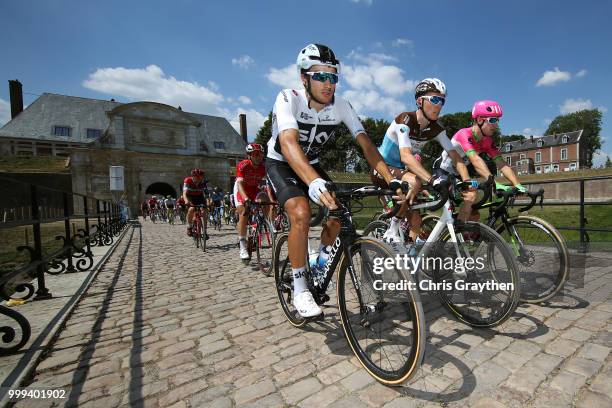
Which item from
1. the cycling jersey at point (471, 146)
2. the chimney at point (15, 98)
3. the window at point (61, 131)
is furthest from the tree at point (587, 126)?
the chimney at point (15, 98)

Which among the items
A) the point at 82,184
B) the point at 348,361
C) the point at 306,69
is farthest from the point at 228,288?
the point at 82,184

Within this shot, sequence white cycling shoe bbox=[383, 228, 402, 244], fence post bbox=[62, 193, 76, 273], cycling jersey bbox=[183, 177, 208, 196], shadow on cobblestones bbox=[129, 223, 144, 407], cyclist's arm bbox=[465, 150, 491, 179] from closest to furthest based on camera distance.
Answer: shadow on cobblestones bbox=[129, 223, 144, 407]
white cycling shoe bbox=[383, 228, 402, 244]
cyclist's arm bbox=[465, 150, 491, 179]
fence post bbox=[62, 193, 76, 273]
cycling jersey bbox=[183, 177, 208, 196]

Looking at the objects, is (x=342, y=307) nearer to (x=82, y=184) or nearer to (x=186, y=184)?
(x=186, y=184)

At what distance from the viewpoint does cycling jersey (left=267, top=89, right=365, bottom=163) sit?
268cm

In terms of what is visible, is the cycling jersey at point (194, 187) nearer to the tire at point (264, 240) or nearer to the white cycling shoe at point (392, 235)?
the tire at point (264, 240)

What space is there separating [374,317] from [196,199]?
7.66 m

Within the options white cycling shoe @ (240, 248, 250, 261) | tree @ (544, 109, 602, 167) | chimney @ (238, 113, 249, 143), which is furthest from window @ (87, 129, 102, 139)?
tree @ (544, 109, 602, 167)

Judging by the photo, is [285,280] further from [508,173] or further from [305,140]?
[508,173]

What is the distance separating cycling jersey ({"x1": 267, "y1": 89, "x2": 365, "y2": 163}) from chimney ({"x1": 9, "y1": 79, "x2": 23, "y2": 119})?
7524 centimetres

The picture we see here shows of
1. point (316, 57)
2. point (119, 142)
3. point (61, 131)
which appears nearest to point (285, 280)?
point (316, 57)

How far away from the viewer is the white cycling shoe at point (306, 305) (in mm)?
2443

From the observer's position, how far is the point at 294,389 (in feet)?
6.91

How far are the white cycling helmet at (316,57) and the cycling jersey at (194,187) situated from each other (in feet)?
22.7

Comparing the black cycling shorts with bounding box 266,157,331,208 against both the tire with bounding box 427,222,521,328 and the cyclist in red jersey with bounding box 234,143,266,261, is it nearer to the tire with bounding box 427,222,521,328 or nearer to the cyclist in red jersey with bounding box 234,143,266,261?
the tire with bounding box 427,222,521,328
